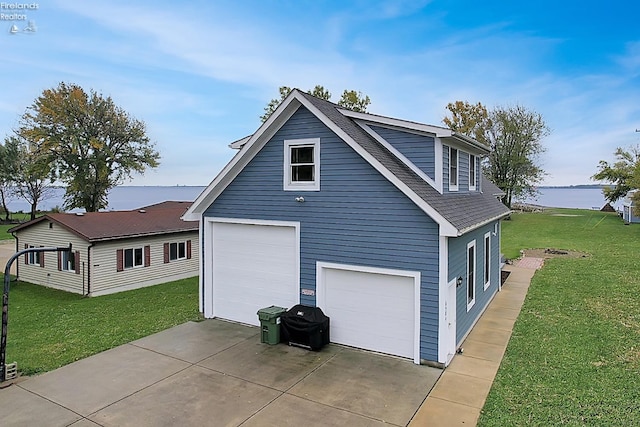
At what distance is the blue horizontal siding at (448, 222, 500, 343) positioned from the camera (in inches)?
364

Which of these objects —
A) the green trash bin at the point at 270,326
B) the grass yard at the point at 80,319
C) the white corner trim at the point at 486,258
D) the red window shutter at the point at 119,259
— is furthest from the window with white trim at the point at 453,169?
the red window shutter at the point at 119,259

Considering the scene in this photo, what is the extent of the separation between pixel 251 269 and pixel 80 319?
621 centimetres

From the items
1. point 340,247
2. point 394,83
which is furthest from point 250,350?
point 394,83

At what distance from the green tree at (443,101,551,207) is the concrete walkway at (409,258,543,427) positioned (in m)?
35.3

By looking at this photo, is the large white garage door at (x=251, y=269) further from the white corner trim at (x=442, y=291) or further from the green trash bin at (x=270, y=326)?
the white corner trim at (x=442, y=291)

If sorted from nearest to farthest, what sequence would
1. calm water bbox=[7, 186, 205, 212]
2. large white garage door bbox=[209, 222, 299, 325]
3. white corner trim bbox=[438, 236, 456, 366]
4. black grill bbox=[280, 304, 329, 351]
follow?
1. white corner trim bbox=[438, 236, 456, 366]
2. black grill bbox=[280, 304, 329, 351]
3. large white garage door bbox=[209, 222, 299, 325]
4. calm water bbox=[7, 186, 205, 212]

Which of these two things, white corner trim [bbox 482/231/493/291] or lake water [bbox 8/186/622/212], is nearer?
white corner trim [bbox 482/231/493/291]

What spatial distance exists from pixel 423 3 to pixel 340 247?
36.9ft

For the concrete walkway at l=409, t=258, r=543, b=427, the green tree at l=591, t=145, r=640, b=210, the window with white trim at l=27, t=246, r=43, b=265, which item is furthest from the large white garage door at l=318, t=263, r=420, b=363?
the green tree at l=591, t=145, r=640, b=210

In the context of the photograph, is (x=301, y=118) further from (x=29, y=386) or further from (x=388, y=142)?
(x=29, y=386)

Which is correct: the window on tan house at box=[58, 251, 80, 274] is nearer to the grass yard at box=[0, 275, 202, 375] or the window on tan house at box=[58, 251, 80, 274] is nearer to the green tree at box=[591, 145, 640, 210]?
the grass yard at box=[0, 275, 202, 375]

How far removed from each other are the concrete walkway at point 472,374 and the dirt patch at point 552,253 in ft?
38.6

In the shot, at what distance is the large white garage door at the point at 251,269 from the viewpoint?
34.7 feet

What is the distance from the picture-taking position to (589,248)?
25766 millimetres
